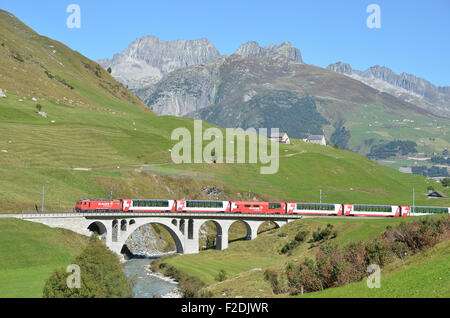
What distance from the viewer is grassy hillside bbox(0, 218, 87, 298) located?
62.4m

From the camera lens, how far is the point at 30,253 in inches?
3027

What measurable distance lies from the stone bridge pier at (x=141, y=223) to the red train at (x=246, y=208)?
1989 mm

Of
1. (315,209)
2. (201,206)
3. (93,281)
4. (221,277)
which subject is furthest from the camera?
(315,209)

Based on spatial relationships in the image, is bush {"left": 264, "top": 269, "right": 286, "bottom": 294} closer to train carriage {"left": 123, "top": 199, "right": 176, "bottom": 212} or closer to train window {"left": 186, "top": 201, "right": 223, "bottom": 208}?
train carriage {"left": 123, "top": 199, "right": 176, "bottom": 212}

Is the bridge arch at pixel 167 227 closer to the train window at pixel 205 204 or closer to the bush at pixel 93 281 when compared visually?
the train window at pixel 205 204

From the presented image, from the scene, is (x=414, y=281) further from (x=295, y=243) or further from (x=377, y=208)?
(x=377, y=208)

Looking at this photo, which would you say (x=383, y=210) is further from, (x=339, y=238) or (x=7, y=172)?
(x=7, y=172)

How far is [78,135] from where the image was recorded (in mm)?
184375

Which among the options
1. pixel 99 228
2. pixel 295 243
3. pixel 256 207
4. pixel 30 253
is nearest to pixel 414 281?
pixel 30 253

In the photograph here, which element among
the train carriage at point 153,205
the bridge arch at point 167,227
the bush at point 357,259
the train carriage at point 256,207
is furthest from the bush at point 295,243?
the bush at point 357,259

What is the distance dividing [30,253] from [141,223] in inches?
1397

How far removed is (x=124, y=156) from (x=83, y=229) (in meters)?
81.8
